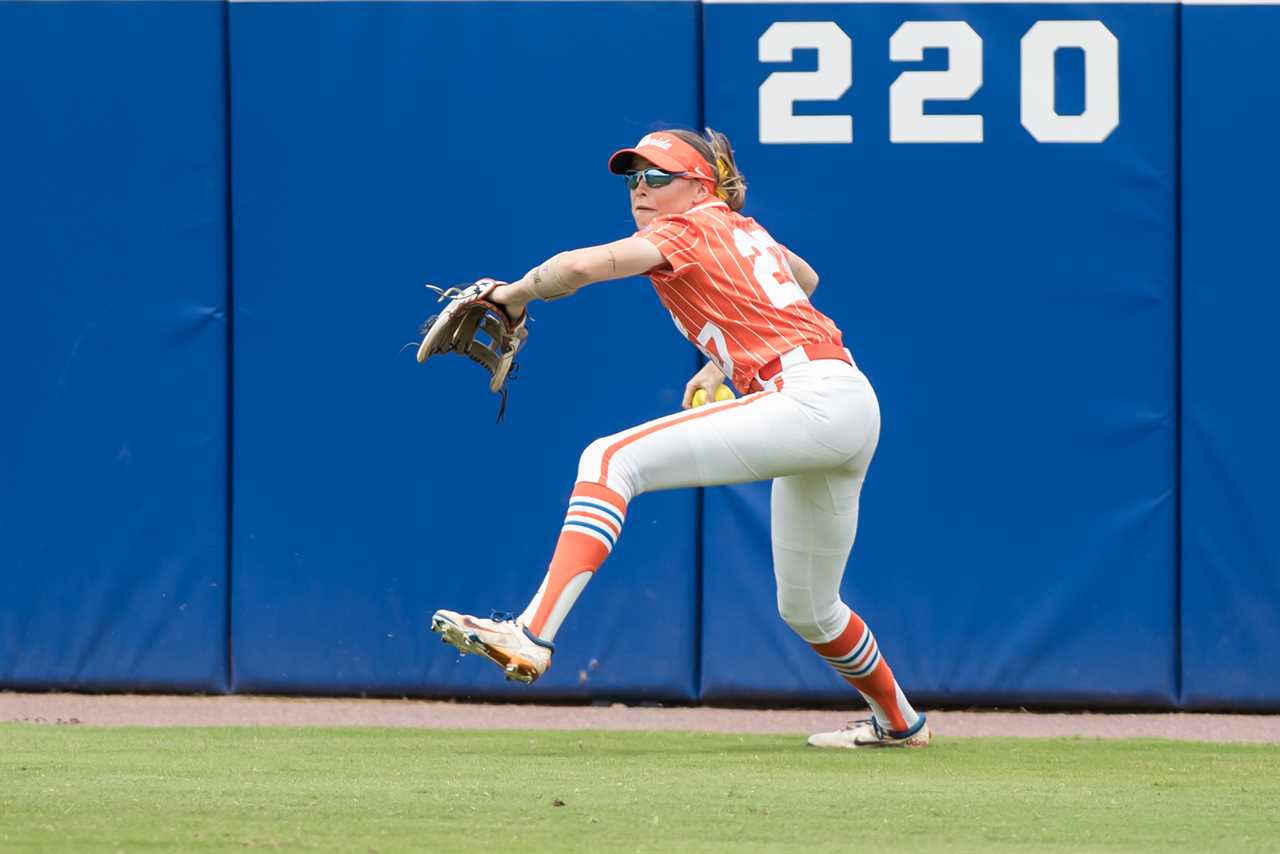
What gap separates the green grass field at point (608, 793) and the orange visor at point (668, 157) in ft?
5.57

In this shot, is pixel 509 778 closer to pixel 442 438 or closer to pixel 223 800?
pixel 223 800

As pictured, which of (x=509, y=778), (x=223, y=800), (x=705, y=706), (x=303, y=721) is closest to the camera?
(x=223, y=800)

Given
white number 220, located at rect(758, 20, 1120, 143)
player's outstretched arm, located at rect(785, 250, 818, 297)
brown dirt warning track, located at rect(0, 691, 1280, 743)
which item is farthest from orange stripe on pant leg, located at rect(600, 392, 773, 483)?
white number 220, located at rect(758, 20, 1120, 143)

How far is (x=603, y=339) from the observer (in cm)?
727

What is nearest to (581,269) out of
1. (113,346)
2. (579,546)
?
(579,546)

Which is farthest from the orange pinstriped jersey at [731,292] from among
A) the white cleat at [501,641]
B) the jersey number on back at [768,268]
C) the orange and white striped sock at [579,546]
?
the white cleat at [501,641]

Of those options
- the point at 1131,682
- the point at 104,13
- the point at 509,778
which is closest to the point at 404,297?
the point at 104,13

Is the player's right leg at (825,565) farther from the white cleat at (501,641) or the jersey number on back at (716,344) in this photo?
the white cleat at (501,641)

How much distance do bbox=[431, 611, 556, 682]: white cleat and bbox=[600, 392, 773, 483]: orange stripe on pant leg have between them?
1.61ft

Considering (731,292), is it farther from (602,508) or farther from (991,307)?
(991,307)

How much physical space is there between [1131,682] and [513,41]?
3305mm

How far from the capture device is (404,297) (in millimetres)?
7293

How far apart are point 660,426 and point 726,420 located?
0.18m

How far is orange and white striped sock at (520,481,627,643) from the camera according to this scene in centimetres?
491
